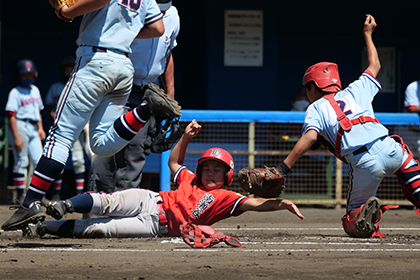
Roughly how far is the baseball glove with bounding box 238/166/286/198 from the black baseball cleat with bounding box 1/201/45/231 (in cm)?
149

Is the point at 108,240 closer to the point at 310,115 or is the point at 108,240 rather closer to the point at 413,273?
the point at 310,115

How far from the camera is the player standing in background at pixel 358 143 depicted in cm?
516

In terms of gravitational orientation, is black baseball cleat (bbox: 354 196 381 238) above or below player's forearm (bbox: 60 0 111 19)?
below

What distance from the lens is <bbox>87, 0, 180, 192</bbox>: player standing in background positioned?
5781mm

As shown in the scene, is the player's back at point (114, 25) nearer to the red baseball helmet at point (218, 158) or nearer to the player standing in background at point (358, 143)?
the red baseball helmet at point (218, 158)

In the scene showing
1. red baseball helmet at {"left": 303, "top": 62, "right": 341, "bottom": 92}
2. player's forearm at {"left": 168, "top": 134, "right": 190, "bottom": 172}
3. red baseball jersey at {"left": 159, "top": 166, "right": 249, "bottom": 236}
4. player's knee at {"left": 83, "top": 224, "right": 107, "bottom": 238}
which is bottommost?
player's knee at {"left": 83, "top": 224, "right": 107, "bottom": 238}

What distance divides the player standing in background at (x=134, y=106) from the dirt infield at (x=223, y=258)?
881mm

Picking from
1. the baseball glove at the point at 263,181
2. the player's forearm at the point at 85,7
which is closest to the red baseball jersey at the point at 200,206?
the baseball glove at the point at 263,181

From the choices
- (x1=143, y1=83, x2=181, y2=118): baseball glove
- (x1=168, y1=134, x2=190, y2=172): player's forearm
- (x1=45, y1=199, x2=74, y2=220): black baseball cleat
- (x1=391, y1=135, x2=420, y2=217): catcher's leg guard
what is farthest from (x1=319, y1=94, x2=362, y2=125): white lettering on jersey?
(x1=45, y1=199, x2=74, y2=220): black baseball cleat

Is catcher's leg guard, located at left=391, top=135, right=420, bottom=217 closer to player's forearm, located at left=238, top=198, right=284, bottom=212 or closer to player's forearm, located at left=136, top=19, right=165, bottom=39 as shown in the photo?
player's forearm, located at left=238, top=198, right=284, bottom=212

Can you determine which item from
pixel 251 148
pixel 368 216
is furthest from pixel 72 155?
pixel 368 216

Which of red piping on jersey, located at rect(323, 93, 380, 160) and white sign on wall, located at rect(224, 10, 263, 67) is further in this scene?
white sign on wall, located at rect(224, 10, 263, 67)

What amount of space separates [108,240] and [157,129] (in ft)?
2.96

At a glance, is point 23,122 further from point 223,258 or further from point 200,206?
point 223,258
